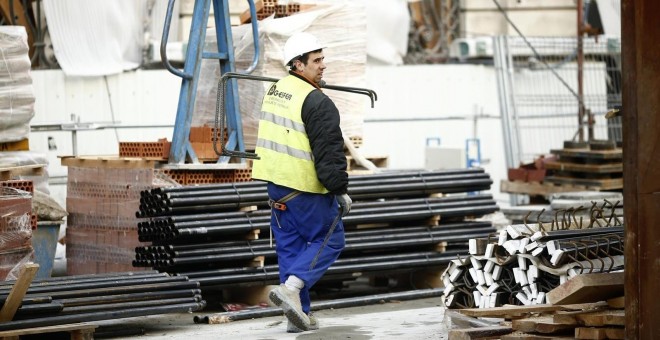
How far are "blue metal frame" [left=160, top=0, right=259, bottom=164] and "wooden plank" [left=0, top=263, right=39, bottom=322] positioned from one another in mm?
2969

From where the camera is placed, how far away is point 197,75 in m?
11.8

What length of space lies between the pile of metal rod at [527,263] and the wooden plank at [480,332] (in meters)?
0.80

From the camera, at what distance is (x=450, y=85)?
1933 centimetres

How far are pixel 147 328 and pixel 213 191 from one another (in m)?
1.56

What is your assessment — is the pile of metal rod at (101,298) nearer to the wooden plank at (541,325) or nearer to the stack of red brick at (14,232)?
the stack of red brick at (14,232)

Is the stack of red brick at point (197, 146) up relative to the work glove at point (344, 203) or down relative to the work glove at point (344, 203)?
up

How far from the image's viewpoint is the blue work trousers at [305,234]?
973 cm

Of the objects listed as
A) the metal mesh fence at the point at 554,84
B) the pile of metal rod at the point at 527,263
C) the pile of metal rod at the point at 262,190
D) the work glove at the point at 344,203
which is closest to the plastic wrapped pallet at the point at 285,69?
the pile of metal rod at the point at 262,190

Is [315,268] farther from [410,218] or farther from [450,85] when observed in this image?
[450,85]

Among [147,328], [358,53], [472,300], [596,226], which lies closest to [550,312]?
[472,300]

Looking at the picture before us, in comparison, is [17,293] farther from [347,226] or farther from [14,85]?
[347,226]

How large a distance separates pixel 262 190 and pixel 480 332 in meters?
3.89

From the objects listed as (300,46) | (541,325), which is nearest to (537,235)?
(541,325)

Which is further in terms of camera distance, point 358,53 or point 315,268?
point 358,53
